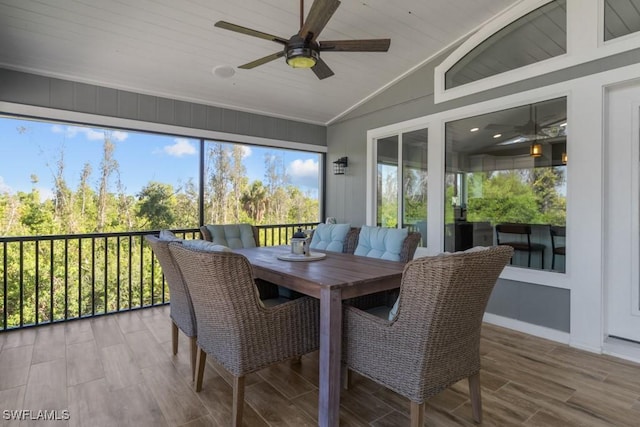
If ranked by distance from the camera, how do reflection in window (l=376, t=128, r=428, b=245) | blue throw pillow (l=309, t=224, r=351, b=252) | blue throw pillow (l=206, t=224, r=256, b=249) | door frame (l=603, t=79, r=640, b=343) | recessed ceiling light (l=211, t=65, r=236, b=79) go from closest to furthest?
door frame (l=603, t=79, r=640, b=343) → blue throw pillow (l=309, t=224, r=351, b=252) → blue throw pillow (l=206, t=224, r=256, b=249) → recessed ceiling light (l=211, t=65, r=236, b=79) → reflection in window (l=376, t=128, r=428, b=245)

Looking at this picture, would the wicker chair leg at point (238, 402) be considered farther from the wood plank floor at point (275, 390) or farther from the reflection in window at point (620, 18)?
the reflection in window at point (620, 18)

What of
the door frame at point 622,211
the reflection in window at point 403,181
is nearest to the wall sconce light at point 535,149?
the door frame at point 622,211

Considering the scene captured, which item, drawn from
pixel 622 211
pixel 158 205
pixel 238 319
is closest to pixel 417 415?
pixel 238 319

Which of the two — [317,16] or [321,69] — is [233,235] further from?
[317,16]

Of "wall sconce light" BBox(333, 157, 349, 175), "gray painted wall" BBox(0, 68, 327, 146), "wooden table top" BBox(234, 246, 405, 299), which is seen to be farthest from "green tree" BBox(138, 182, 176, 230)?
"wooden table top" BBox(234, 246, 405, 299)

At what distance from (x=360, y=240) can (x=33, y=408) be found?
255 centimetres

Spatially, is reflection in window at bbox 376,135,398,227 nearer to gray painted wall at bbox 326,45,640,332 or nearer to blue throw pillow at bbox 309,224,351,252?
gray painted wall at bbox 326,45,640,332

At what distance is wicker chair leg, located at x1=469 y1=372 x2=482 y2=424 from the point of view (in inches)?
70.9

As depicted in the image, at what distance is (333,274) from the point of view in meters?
2.02

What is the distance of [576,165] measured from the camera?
290cm

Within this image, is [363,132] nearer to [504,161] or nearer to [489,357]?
[504,161]

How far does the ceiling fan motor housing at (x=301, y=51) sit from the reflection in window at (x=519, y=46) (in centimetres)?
220

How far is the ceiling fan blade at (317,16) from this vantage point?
1921mm

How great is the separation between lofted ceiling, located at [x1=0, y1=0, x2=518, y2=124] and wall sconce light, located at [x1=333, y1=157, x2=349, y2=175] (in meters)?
1.26
